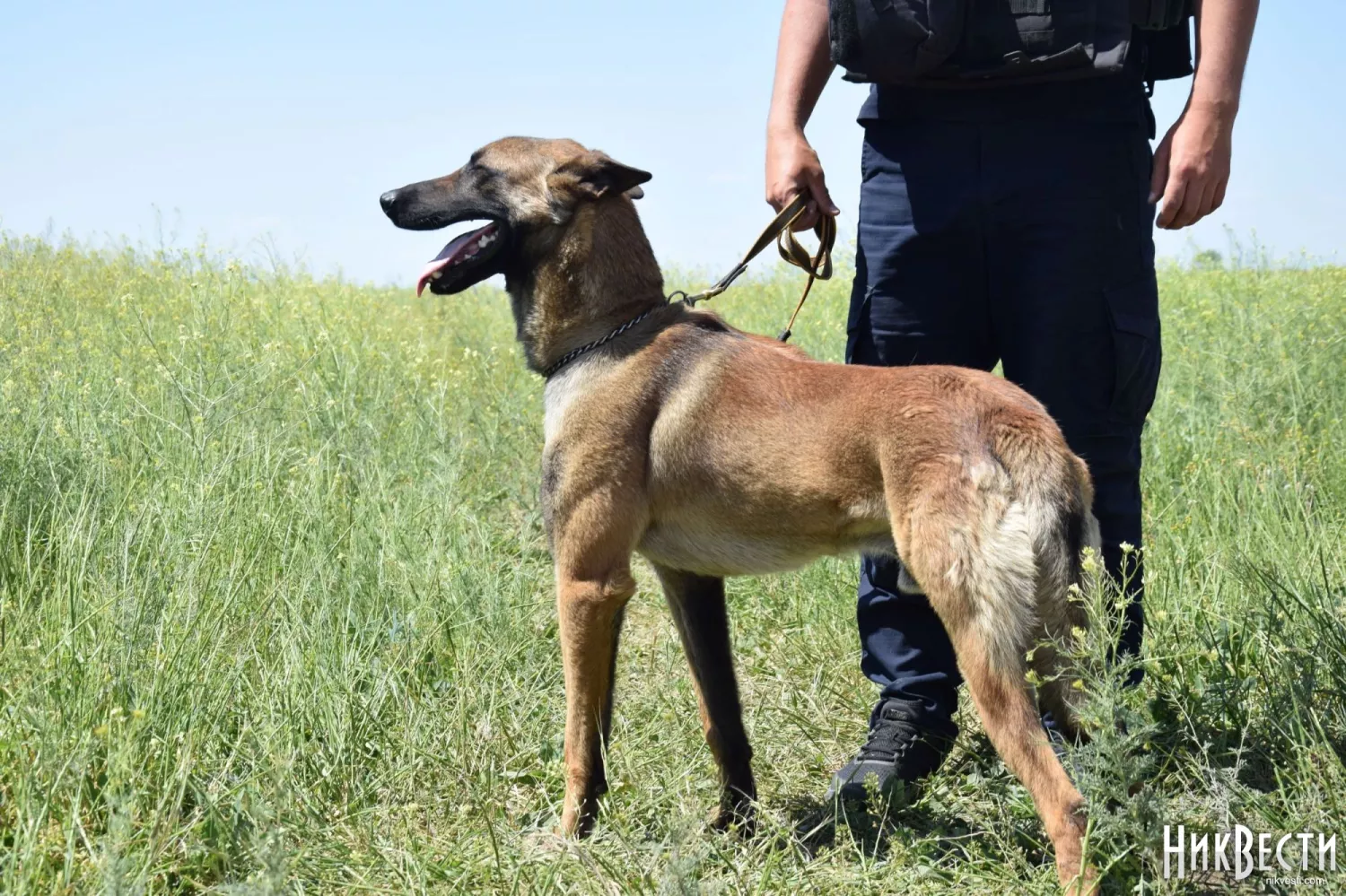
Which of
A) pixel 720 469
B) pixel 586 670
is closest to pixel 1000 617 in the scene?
pixel 720 469

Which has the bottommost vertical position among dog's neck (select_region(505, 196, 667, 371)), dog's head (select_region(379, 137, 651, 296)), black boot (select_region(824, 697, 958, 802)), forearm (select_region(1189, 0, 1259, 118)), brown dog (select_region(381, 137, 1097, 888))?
black boot (select_region(824, 697, 958, 802))

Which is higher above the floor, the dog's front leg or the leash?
the leash

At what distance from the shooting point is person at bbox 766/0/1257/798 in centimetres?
264

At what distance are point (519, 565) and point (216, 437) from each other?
1.20m

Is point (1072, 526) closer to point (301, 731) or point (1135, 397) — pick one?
point (1135, 397)

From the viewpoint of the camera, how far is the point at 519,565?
4082mm

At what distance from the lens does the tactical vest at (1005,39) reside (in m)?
2.60

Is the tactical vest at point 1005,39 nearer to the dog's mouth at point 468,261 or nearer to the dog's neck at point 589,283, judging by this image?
the dog's neck at point 589,283

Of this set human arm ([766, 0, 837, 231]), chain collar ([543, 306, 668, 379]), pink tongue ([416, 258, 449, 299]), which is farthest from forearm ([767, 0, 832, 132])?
pink tongue ([416, 258, 449, 299])

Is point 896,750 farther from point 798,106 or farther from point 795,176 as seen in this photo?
point 798,106

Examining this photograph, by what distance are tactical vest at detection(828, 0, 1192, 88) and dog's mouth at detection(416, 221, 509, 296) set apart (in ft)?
3.32

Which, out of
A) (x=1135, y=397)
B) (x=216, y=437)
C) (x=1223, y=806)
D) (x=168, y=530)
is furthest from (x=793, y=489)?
(x=216, y=437)

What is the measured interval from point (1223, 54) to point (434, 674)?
8.71 ft

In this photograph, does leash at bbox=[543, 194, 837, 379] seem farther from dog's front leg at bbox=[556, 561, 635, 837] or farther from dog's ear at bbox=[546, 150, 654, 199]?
dog's front leg at bbox=[556, 561, 635, 837]
